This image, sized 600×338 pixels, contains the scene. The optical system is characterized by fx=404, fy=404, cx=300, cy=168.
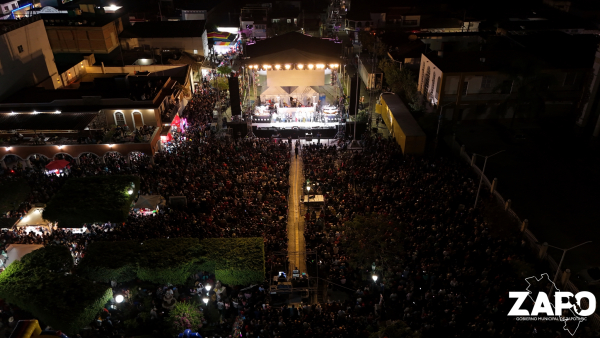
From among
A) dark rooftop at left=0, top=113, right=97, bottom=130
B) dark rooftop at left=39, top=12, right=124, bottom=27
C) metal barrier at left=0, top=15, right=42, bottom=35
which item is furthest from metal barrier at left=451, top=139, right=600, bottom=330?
dark rooftop at left=39, top=12, right=124, bottom=27

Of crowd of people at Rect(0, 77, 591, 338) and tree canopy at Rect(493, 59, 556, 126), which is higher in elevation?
tree canopy at Rect(493, 59, 556, 126)

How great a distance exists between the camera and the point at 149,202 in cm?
2039

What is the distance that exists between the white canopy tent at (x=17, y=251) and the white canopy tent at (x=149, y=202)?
463cm

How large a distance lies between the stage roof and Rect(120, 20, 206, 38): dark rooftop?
11642 millimetres

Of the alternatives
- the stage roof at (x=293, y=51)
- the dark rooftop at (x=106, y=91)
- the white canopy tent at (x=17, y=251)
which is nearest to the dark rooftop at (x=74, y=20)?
the dark rooftop at (x=106, y=91)

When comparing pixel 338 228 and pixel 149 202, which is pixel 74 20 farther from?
pixel 338 228

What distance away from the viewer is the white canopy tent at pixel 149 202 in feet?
66.4

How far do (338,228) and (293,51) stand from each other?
18.9 m

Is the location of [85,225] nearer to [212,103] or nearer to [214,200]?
[214,200]

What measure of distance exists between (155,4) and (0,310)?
Answer: 2278 inches

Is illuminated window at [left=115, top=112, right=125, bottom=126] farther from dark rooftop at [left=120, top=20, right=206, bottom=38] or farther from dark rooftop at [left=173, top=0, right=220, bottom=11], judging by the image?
dark rooftop at [left=173, top=0, right=220, bottom=11]

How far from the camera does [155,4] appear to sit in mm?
63000

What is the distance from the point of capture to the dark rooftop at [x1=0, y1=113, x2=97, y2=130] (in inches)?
999

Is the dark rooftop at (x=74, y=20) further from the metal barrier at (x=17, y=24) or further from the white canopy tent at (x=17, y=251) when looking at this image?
the white canopy tent at (x=17, y=251)
